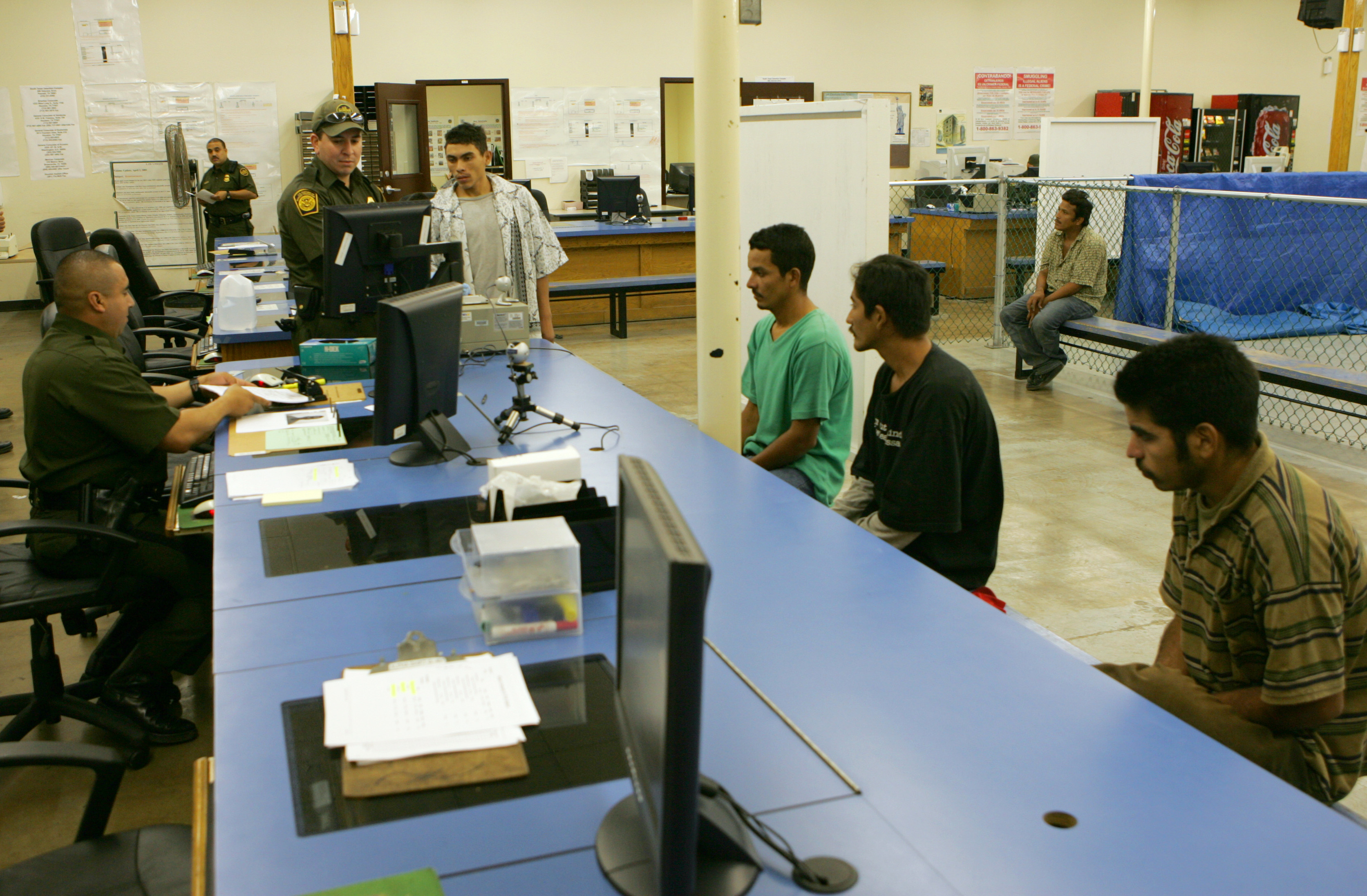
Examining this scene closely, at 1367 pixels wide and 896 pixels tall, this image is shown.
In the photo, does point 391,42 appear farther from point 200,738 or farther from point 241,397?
point 200,738

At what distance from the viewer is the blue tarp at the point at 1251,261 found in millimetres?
6996

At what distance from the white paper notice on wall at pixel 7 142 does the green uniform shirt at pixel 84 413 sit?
29.1ft

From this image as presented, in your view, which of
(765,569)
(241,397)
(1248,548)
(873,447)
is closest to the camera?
(1248,548)

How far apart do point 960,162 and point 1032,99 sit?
6.72ft

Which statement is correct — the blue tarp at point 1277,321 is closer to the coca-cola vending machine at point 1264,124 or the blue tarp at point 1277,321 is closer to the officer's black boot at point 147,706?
the officer's black boot at point 147,706

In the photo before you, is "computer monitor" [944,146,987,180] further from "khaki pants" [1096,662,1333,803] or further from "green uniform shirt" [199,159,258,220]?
"khaki pants" [1096,662,1333,803]

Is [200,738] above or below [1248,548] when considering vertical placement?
below

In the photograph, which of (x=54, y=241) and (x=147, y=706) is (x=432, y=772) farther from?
(x=54, y=241)

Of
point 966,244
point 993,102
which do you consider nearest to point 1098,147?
point 966,244

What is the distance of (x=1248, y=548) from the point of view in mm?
1639

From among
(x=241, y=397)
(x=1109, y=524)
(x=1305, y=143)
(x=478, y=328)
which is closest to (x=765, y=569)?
(x=241, y=397)

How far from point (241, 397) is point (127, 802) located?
118 cm

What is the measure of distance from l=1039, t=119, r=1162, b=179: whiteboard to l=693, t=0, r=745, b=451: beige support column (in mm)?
5769

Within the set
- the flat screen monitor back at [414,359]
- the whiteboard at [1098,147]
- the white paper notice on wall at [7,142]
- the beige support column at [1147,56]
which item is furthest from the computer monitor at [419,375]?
the white paper notice on wall at [7,142]
